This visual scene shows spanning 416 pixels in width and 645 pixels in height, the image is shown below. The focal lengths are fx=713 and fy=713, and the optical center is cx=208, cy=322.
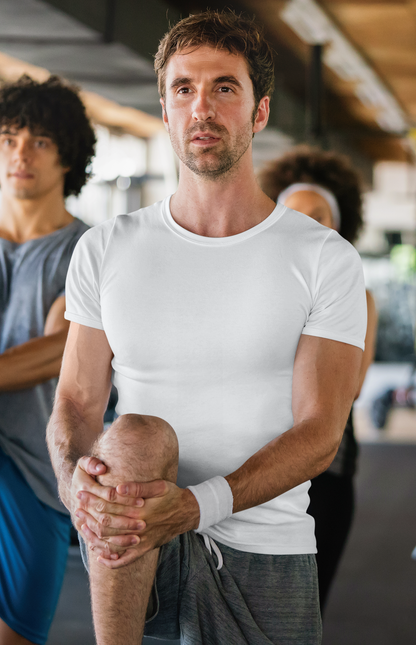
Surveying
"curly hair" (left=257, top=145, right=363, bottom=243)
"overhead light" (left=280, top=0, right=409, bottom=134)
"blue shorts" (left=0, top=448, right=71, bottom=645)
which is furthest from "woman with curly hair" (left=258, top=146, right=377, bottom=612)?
"overhead light" (left=280, top=0, right=409, bottom=134)

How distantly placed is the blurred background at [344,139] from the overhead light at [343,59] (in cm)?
2

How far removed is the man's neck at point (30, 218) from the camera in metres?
2.04

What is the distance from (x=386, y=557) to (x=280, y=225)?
2366mm

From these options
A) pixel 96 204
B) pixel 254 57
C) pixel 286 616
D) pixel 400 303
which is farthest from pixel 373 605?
pixel 96 204

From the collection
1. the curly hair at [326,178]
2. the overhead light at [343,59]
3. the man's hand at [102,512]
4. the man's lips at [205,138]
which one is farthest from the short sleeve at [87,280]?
the overhead light at [343,59]

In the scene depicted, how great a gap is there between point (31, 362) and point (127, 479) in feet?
2.32

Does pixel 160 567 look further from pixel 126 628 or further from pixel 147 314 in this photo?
pixel 147 314

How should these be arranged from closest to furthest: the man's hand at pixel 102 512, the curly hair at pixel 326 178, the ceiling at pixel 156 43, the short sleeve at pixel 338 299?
the man's hand at pixel 102 512 → the short sleeve at pixel 338 299 → the curly hair at pixel 326 178 → the ceiling at pixel 156 43

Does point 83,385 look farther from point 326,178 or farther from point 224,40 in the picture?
point 326,178

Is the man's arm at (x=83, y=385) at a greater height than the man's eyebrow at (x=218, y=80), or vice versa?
the man's eyebrow at (x=218, y=80)

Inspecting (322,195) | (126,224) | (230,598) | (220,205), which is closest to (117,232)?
(126,224)

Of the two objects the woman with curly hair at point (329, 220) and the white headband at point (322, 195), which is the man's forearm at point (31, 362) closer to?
the woman with curly hair at point (329, 220)

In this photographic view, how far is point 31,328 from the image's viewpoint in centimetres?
195

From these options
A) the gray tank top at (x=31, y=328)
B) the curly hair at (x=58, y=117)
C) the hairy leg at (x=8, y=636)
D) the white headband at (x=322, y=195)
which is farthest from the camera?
the white headband at (x=322, y=195)
